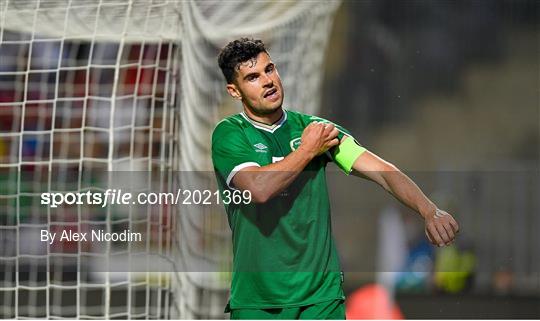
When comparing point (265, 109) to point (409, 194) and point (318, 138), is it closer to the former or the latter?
point (318, 138)

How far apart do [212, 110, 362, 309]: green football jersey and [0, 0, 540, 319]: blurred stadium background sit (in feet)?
3.23

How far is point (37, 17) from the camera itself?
4.10 metres

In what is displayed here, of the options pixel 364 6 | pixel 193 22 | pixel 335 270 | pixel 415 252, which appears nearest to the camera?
pixel 335 270

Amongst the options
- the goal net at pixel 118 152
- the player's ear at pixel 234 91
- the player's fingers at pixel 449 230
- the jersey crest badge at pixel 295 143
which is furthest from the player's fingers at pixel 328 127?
the goal net at pixel 118 152

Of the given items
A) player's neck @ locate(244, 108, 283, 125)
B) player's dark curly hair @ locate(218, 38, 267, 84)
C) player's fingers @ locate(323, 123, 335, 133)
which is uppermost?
player's dark curly hair @ locate(218, 38, 267, 84)

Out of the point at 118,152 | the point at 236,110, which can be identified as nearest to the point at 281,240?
the point at 118,152

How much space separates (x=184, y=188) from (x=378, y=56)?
4034 millimetres

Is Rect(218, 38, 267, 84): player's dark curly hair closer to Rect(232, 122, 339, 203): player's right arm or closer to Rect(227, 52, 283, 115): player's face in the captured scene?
Rect(227, 52, 283, 115): player's face

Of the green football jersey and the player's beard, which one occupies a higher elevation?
the player's beard

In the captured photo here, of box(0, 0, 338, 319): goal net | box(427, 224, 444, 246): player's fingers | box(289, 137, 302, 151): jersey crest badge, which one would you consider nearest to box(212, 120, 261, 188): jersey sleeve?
box(289, 137, 302, 151): jersey crest badge

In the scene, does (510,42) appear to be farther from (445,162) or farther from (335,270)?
(335,270)

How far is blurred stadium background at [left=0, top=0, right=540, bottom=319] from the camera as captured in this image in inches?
158

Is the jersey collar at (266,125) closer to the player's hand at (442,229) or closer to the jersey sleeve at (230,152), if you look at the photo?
the jersey sleeve at (230,152)

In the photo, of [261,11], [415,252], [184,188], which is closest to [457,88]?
[415,252]
